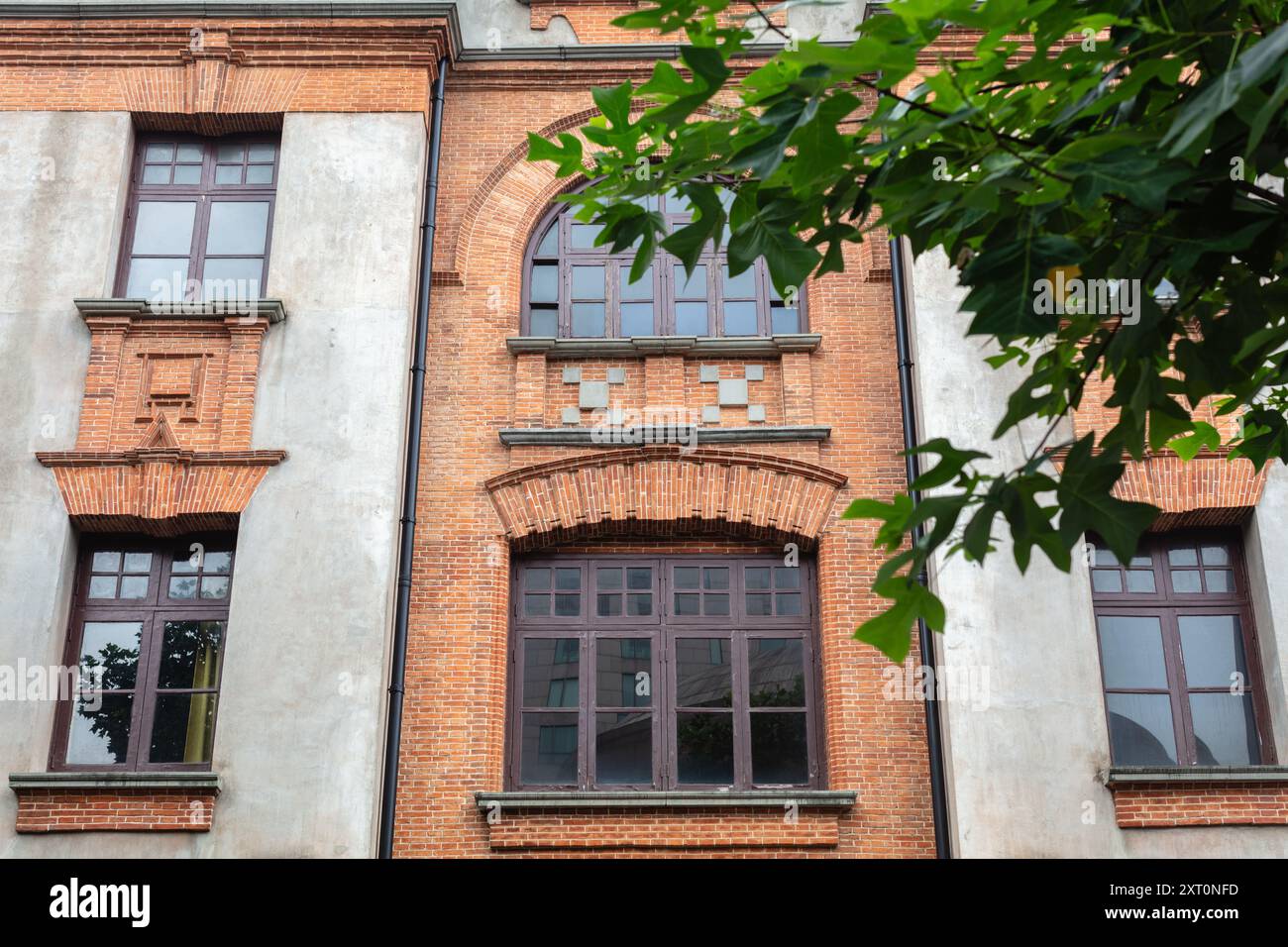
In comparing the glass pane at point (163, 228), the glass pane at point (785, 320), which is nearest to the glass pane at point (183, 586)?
the glass pane at point (163, 228)

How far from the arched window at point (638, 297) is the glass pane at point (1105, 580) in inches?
138

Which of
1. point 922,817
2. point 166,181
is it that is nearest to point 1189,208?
point 922,817

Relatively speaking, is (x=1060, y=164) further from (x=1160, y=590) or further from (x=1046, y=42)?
(x=1160, y=590)

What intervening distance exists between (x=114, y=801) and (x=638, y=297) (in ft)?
20.9

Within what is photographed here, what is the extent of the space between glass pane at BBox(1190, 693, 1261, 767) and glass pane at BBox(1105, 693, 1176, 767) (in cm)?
22

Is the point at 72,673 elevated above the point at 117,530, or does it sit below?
below

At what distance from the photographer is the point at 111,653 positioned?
11.5 m

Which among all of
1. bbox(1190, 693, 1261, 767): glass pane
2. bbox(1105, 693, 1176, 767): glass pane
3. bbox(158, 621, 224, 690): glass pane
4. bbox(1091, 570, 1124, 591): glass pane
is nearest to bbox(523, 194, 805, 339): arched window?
bbox(1091, 570, 1124, 591): glass pane

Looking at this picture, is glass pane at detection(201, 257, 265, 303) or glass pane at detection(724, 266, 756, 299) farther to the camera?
glass pane at detection(724, 266, 756, 299)

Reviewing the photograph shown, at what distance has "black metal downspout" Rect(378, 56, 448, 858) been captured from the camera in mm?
10836

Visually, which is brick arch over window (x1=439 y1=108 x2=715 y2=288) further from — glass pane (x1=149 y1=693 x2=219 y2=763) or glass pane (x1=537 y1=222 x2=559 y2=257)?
glass pane (x1=149 y1=693 x2=219 y2=763)

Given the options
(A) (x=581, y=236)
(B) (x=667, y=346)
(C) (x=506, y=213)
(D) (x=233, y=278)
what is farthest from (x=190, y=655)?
(A) (x=581, y=236)

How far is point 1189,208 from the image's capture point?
4746 mm

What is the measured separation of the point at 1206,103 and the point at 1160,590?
882cm
